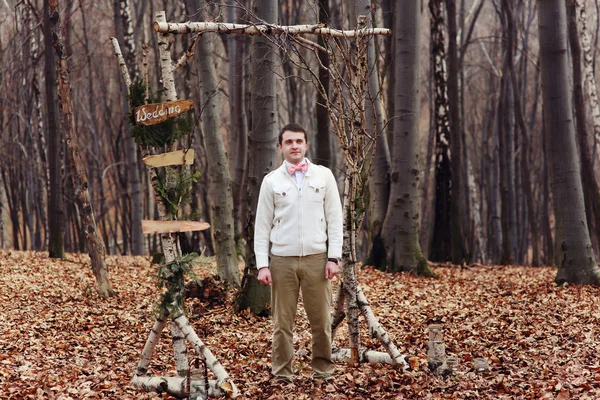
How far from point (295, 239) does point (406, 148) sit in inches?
263

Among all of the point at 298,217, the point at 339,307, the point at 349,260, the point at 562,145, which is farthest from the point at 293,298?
the point at 562,145

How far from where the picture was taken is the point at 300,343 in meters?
7.55

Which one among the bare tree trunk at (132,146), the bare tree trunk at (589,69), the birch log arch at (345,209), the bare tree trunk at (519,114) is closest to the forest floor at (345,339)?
the birch log arch at (345,209)

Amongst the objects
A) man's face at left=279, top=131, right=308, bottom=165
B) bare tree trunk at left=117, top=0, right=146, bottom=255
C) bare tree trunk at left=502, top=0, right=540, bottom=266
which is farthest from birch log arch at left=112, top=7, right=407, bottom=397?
bare tree trunk at left=502, top=0, right=540, bottom=266

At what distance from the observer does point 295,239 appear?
576cm

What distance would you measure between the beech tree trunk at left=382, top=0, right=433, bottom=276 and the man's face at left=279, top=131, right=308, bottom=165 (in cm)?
626

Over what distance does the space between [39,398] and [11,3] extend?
67.3 ft

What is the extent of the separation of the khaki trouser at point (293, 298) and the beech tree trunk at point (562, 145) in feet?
19.4

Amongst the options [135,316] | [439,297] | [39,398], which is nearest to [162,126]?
[39,398]

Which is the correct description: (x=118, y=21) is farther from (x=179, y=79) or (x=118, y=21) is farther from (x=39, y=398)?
(x=39, y=398)

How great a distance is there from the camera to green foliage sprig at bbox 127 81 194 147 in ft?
19.3

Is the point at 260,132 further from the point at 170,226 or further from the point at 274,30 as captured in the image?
the point at 170,226

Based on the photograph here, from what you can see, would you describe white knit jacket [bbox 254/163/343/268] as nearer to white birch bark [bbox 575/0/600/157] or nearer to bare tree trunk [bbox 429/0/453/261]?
bare tree trunk [bbox 429/0/453/261]

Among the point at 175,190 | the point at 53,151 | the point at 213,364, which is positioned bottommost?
the point at 213,364
